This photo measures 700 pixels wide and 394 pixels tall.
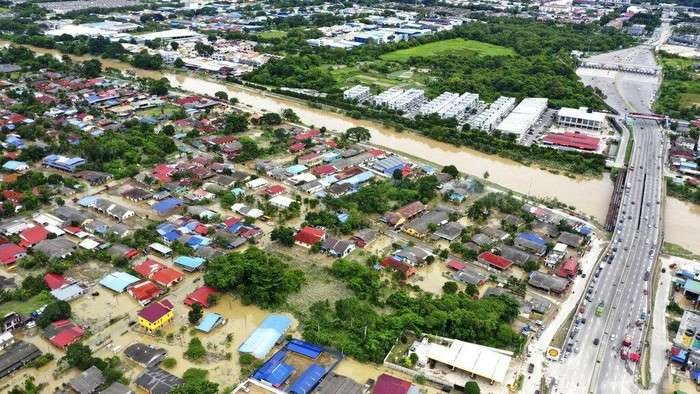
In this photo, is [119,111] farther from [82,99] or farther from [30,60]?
[30,60]

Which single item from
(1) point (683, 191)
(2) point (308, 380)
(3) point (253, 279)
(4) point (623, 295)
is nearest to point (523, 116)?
(1) point (683, 191)

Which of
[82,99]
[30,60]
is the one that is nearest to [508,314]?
[82,99]

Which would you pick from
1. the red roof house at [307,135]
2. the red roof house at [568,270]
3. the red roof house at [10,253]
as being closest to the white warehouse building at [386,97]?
the red roof house at [307,135]

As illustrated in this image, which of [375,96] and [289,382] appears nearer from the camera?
[289,382]

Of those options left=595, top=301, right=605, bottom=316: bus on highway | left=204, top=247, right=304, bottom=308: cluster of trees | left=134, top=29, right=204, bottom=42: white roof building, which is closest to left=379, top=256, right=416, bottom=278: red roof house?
left=204, top=247, right=304, bottom=308: cluster of trees

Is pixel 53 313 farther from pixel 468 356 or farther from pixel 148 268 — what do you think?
pixel 468 356
